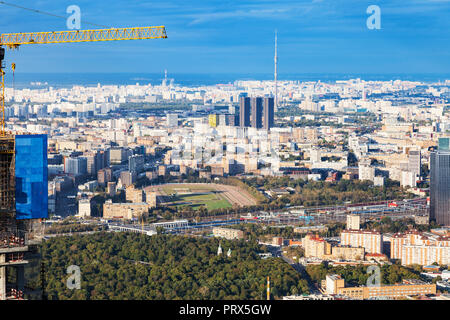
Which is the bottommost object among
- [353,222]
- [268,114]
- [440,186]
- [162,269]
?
[162,269]

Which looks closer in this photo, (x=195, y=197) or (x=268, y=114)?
(x=195, y=197)

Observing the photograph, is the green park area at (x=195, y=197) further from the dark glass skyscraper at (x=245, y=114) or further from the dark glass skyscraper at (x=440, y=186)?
the dark glass skyscraper at (x=245, y=114)

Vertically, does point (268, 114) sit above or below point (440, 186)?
above

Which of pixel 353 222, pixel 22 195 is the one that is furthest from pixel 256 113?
pixel 22 195

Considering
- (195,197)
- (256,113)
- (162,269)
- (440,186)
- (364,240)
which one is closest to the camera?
(162,269)

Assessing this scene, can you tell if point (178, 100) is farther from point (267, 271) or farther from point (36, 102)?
point (267, 271)

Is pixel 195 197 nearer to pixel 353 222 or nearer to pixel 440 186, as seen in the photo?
pixel 353 222

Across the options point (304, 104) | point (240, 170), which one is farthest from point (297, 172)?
point (304, 104)

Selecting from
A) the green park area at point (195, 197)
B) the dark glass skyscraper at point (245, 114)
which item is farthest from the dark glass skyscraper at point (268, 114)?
the green park area at point (195, 197)
